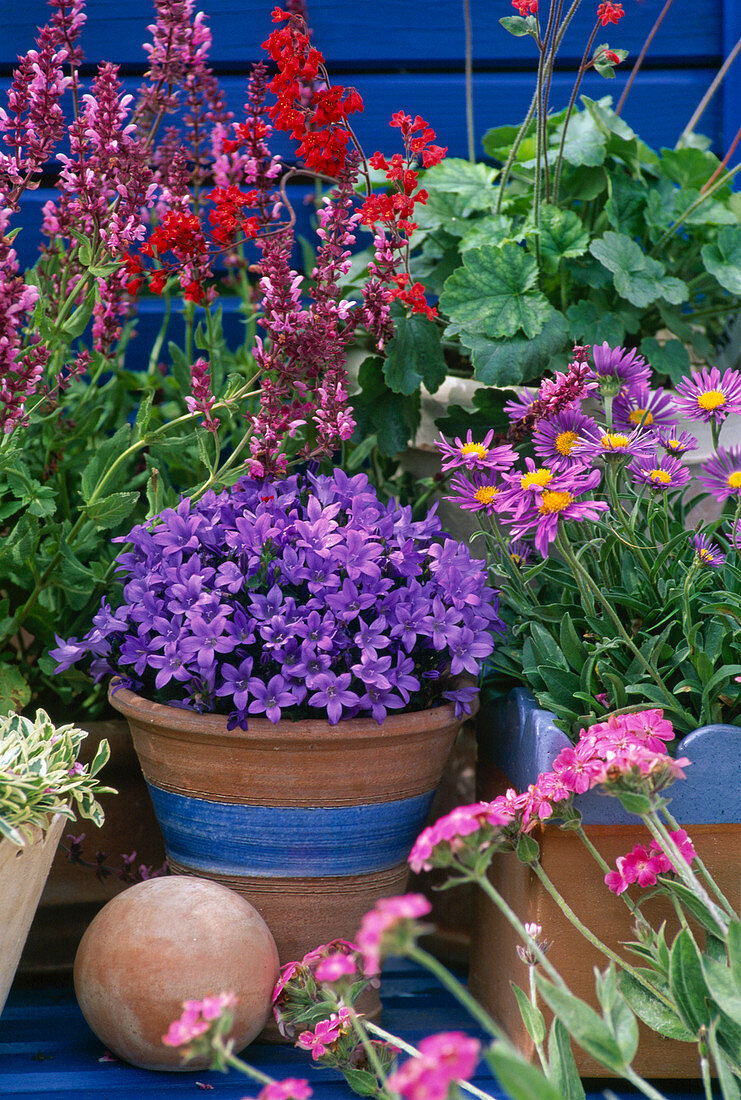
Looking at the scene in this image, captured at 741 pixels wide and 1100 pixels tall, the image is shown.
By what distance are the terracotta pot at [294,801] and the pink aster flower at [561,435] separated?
1.09 feet

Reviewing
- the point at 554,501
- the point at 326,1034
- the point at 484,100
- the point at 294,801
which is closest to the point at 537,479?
the point at 554,501

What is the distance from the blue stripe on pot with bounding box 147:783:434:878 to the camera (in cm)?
113

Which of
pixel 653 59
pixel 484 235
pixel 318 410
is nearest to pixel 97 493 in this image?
pixel 318 410

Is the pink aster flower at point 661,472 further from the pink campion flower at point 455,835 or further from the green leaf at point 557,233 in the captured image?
the pink campion flower at point 455,835

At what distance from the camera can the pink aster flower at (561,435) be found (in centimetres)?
107

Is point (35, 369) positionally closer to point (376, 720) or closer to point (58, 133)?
point (58, 133)

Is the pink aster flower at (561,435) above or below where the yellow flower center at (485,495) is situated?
above

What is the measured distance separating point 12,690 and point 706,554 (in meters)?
0.91

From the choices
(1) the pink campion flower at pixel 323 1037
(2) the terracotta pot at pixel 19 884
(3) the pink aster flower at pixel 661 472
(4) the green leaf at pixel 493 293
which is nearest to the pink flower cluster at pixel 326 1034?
(1) the pink campion flower at pixel 323 1037

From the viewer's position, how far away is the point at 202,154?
5.17 ft

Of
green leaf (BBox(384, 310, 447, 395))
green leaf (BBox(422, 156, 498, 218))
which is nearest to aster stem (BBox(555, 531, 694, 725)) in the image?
green leaf (BBox(384, 310, 447, 395))

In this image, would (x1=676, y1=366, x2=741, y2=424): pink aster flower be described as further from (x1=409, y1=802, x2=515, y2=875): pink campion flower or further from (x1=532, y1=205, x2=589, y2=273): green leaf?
(x1=409, y1=802, x2=515, y2=875): pink campion flower

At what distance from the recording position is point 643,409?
1.16 m

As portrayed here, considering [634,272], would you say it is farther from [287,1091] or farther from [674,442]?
[287,1091]
